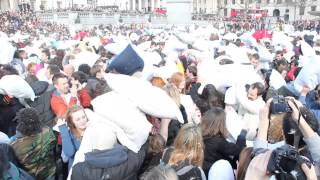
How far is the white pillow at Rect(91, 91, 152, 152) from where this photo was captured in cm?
361

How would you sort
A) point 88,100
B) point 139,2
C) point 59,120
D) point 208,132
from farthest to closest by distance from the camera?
1. point 139,2
2. point 88,100
3. point 59,120
4. point 208,132

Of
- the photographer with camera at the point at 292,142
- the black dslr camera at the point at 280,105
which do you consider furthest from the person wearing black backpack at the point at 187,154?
the black dslr camera at the point at 280,105

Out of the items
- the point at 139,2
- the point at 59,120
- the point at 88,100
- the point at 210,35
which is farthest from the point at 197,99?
the point at 139,2

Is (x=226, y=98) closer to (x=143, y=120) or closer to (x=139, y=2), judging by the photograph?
(x=143, y=120)

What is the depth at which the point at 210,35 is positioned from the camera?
15.6m

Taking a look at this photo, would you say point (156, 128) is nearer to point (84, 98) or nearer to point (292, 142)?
point (292, 142)

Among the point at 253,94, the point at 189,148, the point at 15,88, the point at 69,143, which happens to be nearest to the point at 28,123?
the point at 69,143

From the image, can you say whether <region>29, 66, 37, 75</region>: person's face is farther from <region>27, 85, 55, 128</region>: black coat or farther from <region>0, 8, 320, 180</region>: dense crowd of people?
<region>27, 85, 55, 128</region>: black coat

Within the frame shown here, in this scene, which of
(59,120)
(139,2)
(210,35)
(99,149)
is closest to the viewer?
(99,149)

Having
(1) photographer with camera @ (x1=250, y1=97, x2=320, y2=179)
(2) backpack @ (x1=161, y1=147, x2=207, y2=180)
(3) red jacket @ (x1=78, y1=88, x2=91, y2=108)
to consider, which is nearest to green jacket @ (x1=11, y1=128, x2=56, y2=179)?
(2) backpack @ (x1=161, y1=147, x2=207, y2=180)

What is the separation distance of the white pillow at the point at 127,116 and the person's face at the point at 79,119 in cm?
91

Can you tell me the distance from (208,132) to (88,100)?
251 centimetres

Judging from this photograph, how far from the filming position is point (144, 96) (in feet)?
12.2

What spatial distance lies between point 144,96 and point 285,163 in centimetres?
145
